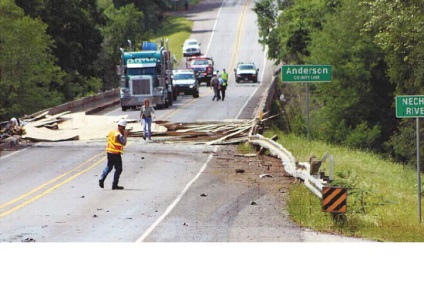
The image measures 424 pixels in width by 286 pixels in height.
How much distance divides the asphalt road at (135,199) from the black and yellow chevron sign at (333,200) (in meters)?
0.58

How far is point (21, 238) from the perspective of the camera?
A: 2422 cm

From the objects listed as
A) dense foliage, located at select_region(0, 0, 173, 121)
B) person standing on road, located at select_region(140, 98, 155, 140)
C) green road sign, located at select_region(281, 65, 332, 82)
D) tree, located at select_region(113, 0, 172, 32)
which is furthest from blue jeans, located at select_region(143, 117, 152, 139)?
dense foliage, located at select_region(0, 0, 173, 121)

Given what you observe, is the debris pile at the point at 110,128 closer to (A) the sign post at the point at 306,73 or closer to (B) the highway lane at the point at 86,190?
(B) the highway lane at the point at 86,190

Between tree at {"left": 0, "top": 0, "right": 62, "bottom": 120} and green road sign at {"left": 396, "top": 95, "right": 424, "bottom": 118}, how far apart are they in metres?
41.4

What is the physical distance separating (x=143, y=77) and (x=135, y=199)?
30.8 metres

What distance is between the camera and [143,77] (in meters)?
60.7

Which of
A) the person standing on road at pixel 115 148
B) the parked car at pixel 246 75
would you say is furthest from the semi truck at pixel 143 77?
the parked car at pixel 246 75

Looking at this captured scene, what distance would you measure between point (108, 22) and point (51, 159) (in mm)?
48991

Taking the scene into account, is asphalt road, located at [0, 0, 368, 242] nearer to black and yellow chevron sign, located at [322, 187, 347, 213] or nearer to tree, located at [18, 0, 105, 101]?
black and yellow chevron sign, located at [322, 187, 347, 213]

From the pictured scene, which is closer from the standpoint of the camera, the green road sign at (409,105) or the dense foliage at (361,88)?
the green road sign at (409,105)

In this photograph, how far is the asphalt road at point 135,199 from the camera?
977 inches
